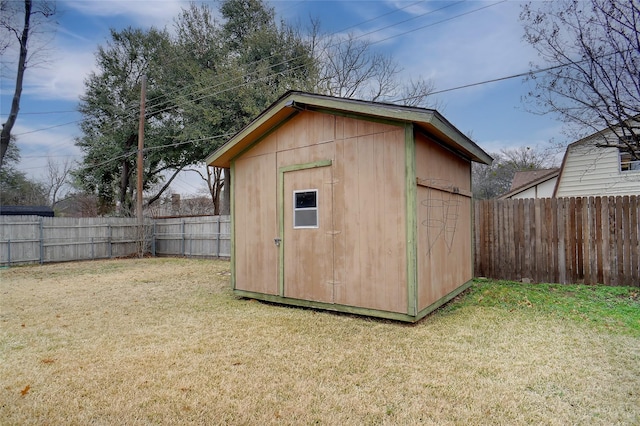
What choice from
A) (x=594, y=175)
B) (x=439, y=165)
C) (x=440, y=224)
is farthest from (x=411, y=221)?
(x=594, y=175)

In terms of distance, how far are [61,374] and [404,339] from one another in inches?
128

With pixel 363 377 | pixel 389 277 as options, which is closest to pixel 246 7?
pixel 389 277

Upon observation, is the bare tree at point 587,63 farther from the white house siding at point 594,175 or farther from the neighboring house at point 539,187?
the neighboring house at point 539,187

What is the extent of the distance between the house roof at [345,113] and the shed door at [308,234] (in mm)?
846

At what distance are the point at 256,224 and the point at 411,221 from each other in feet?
8.66

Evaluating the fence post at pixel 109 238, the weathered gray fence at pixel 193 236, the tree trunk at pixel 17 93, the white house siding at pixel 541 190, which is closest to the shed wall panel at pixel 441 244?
the weathered gray fence at pixel 193 236

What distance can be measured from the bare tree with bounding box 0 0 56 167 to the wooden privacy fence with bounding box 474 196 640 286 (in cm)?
1229

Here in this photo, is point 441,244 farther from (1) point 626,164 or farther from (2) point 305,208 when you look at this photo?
(1) point 626,164

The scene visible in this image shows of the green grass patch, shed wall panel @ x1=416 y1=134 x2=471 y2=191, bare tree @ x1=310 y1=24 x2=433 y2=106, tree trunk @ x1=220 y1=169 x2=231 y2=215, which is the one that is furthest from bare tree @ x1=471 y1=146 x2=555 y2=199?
shed wall panel @ x1=416 y1=134 x2=471 y2=191

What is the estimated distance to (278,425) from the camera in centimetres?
217

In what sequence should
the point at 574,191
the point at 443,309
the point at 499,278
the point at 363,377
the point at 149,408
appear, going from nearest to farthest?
Result: 1. the point at 149,408
2. the point at 363,377
3. the point at 443,309
4. the point at 499,278
5. the point at 574,191

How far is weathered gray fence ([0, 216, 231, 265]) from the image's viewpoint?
10.8 meters

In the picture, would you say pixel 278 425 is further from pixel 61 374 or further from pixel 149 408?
pixel 61 374

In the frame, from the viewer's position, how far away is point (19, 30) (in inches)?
378
